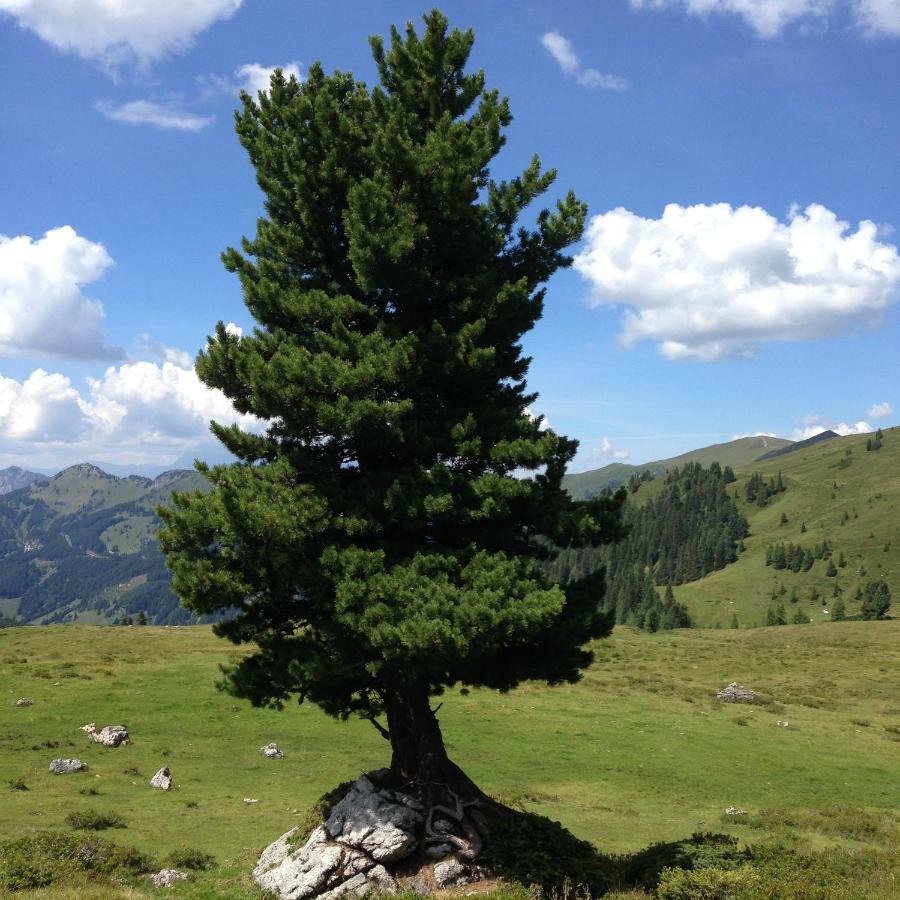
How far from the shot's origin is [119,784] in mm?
28969

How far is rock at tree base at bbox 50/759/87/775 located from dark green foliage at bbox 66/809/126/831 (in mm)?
7043

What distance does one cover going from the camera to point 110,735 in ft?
114

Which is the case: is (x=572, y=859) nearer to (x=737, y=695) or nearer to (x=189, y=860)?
(x=189, y=860)

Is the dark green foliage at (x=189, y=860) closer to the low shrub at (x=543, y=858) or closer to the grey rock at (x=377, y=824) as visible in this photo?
the grey rock at (x=377, y=824)

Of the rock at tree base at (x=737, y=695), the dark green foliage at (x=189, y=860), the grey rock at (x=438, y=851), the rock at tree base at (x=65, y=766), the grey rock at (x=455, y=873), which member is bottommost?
the rock at tree base at (x=737, y=695)

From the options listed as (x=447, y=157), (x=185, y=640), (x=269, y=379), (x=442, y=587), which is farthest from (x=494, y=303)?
(x=185, y=640)

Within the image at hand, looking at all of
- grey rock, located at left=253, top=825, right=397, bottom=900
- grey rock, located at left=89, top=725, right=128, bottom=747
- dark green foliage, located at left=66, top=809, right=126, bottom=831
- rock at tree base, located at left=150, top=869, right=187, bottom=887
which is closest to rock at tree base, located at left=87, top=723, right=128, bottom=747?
grey rock, located at left=89, top=725, right=128, bottom=747

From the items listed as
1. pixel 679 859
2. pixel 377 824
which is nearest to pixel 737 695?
pixel 679 859

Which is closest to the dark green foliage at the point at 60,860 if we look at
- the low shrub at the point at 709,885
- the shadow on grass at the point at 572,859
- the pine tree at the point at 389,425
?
the pine tree at the point at 389,425

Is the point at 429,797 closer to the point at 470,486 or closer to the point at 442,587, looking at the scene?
the point at 442,587

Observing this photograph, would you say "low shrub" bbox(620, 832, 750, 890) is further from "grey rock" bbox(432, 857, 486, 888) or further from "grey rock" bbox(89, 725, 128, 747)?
"grey rock" bbox(89, 725, 128, 747)

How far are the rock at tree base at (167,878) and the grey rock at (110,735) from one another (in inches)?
730

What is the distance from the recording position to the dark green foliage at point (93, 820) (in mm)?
22609

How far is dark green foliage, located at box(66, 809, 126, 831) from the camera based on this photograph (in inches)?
890
